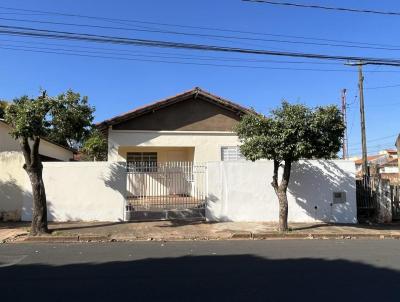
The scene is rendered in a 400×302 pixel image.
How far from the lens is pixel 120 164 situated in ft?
50.8

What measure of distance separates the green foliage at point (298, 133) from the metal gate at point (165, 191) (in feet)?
9.24

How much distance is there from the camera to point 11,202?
50.0 feet

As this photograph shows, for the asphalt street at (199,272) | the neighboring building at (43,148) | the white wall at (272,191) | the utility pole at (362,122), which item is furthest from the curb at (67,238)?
the utility pole at (362,122)

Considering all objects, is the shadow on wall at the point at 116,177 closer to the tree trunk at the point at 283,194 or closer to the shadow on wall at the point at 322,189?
the tree trunk at the point at 283,194

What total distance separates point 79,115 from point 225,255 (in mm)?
5769

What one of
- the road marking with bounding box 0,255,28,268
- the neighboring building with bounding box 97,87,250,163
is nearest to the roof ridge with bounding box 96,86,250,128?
the neighboring building with bounding box 97,87,250,163

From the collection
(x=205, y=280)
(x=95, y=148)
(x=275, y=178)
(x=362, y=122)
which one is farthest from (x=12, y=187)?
(x=95, y=148)

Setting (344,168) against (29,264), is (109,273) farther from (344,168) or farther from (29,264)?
(344,168)

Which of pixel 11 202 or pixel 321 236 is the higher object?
pixel 11 202

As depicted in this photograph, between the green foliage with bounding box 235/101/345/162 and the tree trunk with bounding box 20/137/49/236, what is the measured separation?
625 centimetres

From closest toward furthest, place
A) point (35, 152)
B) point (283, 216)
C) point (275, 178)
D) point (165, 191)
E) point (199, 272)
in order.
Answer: point (199, 272) → point (35, 152) → point (283, 216) → point (275, 178) → point (165, 191)

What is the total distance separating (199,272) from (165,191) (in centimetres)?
779

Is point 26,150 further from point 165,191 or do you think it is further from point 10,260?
point 165,191

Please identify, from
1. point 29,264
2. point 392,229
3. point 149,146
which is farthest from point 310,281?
point 149,146
